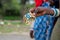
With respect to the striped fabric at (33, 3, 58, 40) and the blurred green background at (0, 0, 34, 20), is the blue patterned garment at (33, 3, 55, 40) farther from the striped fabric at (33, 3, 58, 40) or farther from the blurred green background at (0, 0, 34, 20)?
the blurred green background at (0, 0, 34, 20)

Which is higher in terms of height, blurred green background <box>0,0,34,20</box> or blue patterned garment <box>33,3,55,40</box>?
blurred green background <box>0,0,34,20</box>

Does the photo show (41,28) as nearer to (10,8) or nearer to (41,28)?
(41,28)

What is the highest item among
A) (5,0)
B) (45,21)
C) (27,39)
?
(5,0)

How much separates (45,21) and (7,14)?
56.7ft

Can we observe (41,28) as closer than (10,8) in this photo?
Yes

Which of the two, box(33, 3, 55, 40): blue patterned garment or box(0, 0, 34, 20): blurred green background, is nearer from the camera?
box(33, 3, 55, 40): blue patterned garment

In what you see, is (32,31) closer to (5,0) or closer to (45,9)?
(45,9)

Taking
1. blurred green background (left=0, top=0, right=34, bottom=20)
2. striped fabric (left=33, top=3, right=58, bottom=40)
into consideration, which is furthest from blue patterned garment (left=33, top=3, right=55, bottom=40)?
blurred green background (left=0, top=0, right=34, bottom=20)

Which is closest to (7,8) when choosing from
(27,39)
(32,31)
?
(27,39)

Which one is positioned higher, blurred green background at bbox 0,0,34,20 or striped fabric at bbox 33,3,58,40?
blurred green background at bbox 0,0,34,20

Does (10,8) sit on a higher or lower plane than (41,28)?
higher

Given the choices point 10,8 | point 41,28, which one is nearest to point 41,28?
point 41,28

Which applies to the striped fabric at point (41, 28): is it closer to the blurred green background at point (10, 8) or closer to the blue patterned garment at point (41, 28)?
the blue patterned garment at point (41, 28)

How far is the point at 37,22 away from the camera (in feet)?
12.2
